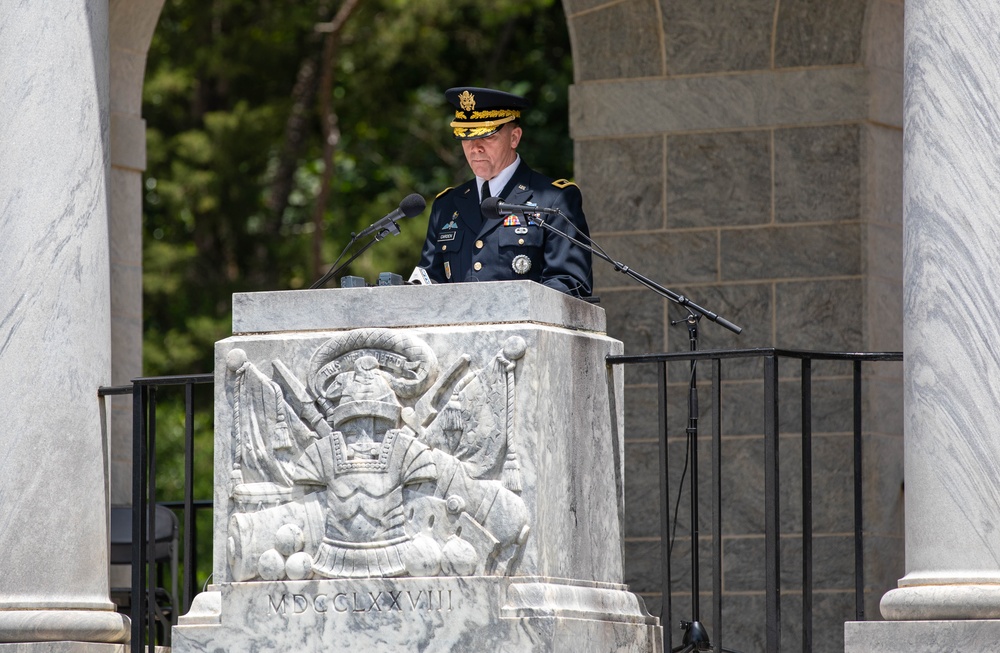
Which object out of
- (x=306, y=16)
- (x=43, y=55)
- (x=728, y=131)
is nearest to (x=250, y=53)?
(x=306, y=16)

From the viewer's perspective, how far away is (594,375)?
28.4 feet

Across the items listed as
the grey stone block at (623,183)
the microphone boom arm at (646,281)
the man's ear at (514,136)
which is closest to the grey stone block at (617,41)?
the grey stone block at (623,183)

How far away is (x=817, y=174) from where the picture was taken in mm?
12133

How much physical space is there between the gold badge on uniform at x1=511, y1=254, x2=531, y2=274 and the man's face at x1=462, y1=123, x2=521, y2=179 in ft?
1.76

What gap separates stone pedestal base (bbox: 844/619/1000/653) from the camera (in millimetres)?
7988

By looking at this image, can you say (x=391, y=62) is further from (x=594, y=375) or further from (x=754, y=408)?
(x=594, y=375)

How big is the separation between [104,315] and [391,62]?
14797mm

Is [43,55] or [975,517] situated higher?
[43,55]

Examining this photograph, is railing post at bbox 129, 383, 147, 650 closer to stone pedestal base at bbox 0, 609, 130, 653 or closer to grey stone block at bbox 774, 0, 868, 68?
stone pedestal base at bbox 0, 609, 130, 653

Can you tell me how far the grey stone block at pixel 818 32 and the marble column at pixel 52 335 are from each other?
4589 millimetres

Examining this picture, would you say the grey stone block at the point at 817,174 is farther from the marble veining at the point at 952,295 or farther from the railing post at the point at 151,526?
the railing post at the point at 151,526

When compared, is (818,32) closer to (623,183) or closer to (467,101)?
(623,183)

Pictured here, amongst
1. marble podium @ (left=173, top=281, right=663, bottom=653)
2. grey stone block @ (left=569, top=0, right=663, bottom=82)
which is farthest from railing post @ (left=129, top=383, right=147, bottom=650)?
grey stone block @ (left=569, top=0, right=663, bottom=82)

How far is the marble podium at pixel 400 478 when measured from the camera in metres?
7.98
